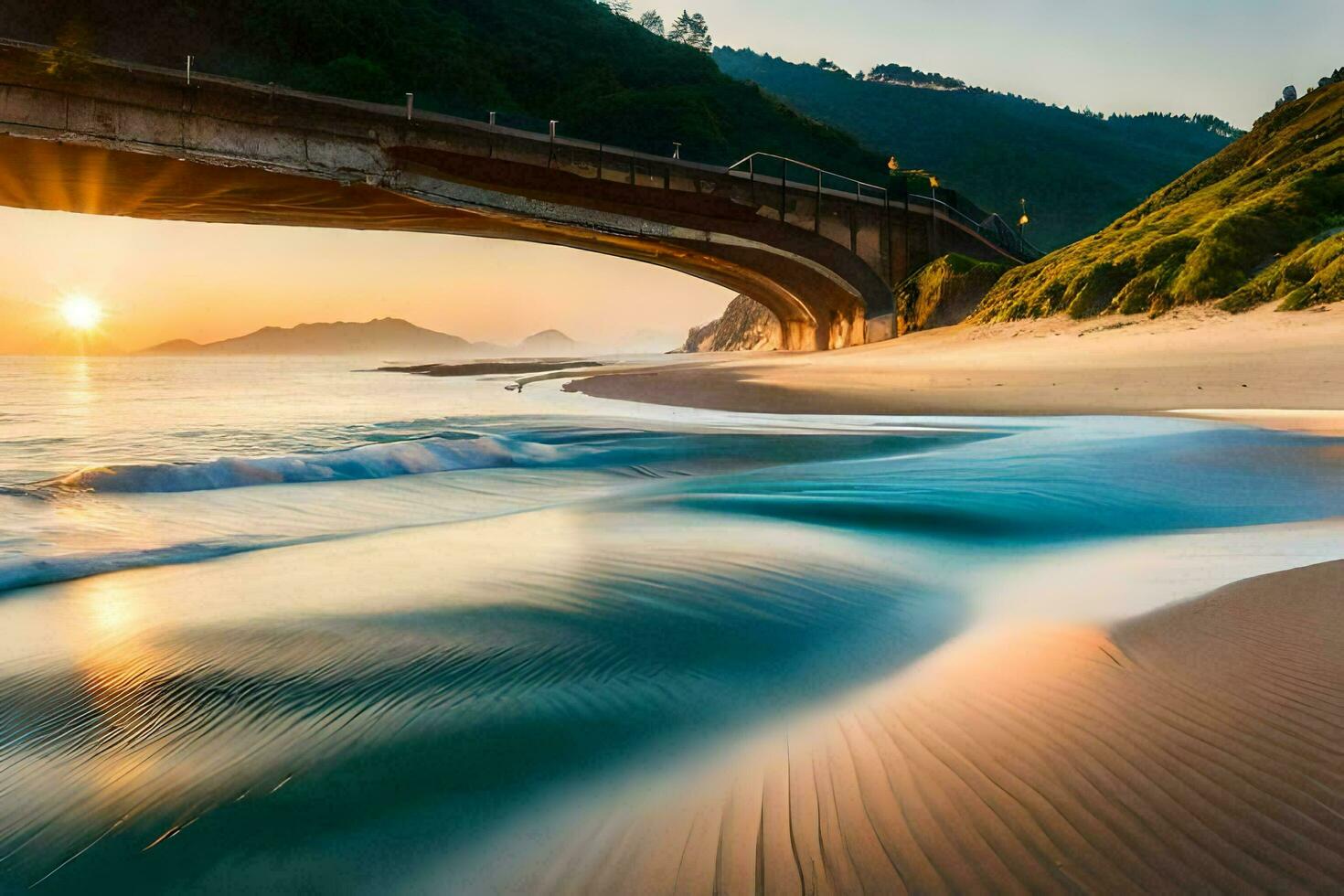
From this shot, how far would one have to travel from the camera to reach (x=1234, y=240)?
49.2 ft

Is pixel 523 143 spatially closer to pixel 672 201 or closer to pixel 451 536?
pixel 672 201

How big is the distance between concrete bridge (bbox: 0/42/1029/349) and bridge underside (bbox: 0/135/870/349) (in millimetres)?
109

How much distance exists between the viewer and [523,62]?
1735 inches

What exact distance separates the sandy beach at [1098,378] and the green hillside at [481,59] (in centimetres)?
1694

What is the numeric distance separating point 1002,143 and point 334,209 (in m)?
111

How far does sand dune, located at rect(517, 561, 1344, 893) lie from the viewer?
1.13 metres

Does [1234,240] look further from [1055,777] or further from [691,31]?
[691,31]

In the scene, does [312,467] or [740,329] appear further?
[740,329]

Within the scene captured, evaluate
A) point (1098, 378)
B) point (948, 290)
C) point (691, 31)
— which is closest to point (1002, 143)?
point (691, 31)

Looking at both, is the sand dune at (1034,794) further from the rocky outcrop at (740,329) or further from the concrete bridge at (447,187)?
the rocky outcrop at (740,329)

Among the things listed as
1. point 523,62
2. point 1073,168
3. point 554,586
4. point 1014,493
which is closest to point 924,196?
point 523,62

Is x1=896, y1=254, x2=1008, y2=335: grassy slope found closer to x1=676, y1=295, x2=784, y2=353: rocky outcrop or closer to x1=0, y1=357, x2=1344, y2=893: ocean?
x1=0, y1=357, x2=1344, y2=893: ocean

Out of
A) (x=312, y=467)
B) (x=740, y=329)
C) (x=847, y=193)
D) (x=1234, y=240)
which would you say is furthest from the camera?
(x=740, y=329)

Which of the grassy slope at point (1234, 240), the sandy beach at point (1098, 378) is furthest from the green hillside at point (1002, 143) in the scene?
the sandy beach at point (1098, 378)
